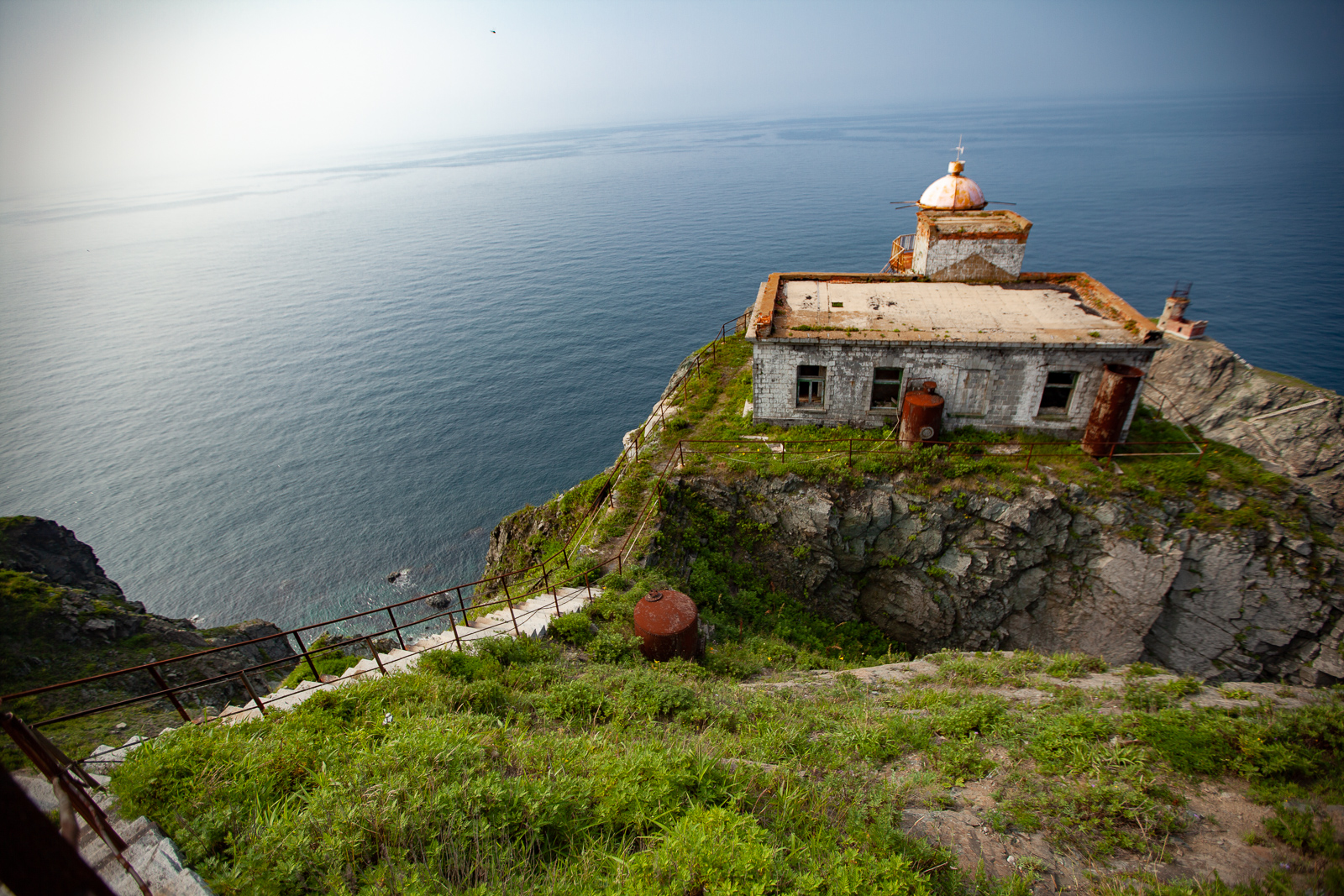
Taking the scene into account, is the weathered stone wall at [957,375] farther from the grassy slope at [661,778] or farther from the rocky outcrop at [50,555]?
the rocky outcrop at [50,555]

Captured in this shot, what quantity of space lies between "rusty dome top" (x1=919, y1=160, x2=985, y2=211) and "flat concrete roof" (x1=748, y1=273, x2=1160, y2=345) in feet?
18.6

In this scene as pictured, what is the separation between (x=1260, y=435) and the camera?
27.8m

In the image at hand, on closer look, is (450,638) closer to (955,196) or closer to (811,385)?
(811,385)

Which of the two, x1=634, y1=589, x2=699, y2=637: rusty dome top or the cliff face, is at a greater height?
x1=634, y1=589, x2=699, y2=637: rusty dome top

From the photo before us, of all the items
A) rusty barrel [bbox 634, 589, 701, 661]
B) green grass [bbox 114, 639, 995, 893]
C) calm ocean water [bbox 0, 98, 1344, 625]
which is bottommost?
calm ocean water [bbox 0, 98, 1344, 625]

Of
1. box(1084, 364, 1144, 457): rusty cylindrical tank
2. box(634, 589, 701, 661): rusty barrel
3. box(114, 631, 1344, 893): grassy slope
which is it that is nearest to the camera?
box(114, 631, 1344, 893): grassy slope

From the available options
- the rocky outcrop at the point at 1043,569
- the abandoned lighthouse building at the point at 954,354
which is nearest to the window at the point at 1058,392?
the abandoned lighthouse building at the point at 954,354

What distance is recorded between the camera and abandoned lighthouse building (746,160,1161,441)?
57.8 feet

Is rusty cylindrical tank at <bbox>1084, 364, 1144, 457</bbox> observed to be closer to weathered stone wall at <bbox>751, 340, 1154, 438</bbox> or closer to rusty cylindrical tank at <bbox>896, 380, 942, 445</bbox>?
weathered stone wall at <bbox>751, 340, 1154, 438</bbox>

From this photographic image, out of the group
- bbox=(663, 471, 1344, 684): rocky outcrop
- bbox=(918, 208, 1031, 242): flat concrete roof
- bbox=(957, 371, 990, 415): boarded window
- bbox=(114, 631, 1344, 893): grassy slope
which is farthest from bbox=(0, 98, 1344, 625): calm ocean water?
bbox=(114, 631, 1344, 893): grassy slope

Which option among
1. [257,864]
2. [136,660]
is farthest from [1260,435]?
[136,660]

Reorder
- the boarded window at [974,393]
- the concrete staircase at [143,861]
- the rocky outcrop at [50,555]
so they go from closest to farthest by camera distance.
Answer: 1. the concrete staircase at [143,861]
2. the boarded window at [974,393]
3. the rocky outcrop at [50,555]

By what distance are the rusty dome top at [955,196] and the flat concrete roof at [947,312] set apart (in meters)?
5.65

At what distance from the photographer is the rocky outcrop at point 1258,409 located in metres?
25.6
